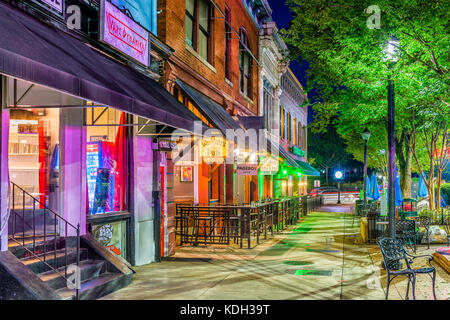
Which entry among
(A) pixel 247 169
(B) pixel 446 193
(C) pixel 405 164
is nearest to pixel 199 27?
(A) pixel 247 169

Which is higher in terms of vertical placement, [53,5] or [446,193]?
[53,5]

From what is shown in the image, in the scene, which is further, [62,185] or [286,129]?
[286,129]

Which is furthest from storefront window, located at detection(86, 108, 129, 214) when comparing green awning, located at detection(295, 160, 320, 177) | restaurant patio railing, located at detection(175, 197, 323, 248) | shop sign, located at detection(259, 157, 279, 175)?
green awning, located at detection(295, 160, 320, 177)

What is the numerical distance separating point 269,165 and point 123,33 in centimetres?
1403

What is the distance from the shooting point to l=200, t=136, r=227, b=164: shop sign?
55.4 ft

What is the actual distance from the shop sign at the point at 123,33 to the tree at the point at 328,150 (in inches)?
2883

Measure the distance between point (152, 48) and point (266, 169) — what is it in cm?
1206

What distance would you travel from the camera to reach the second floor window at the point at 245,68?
2209cm

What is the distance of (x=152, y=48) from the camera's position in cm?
1128

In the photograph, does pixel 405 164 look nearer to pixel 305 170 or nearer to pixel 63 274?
pixel 305 170

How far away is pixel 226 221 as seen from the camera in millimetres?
15117

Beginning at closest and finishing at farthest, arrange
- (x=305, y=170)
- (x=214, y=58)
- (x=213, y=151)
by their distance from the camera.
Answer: (x=214, y=58) → (x=213, y=151) → (x=305, y=170)

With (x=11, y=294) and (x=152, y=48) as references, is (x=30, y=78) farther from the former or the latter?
(x=152, y=48)
